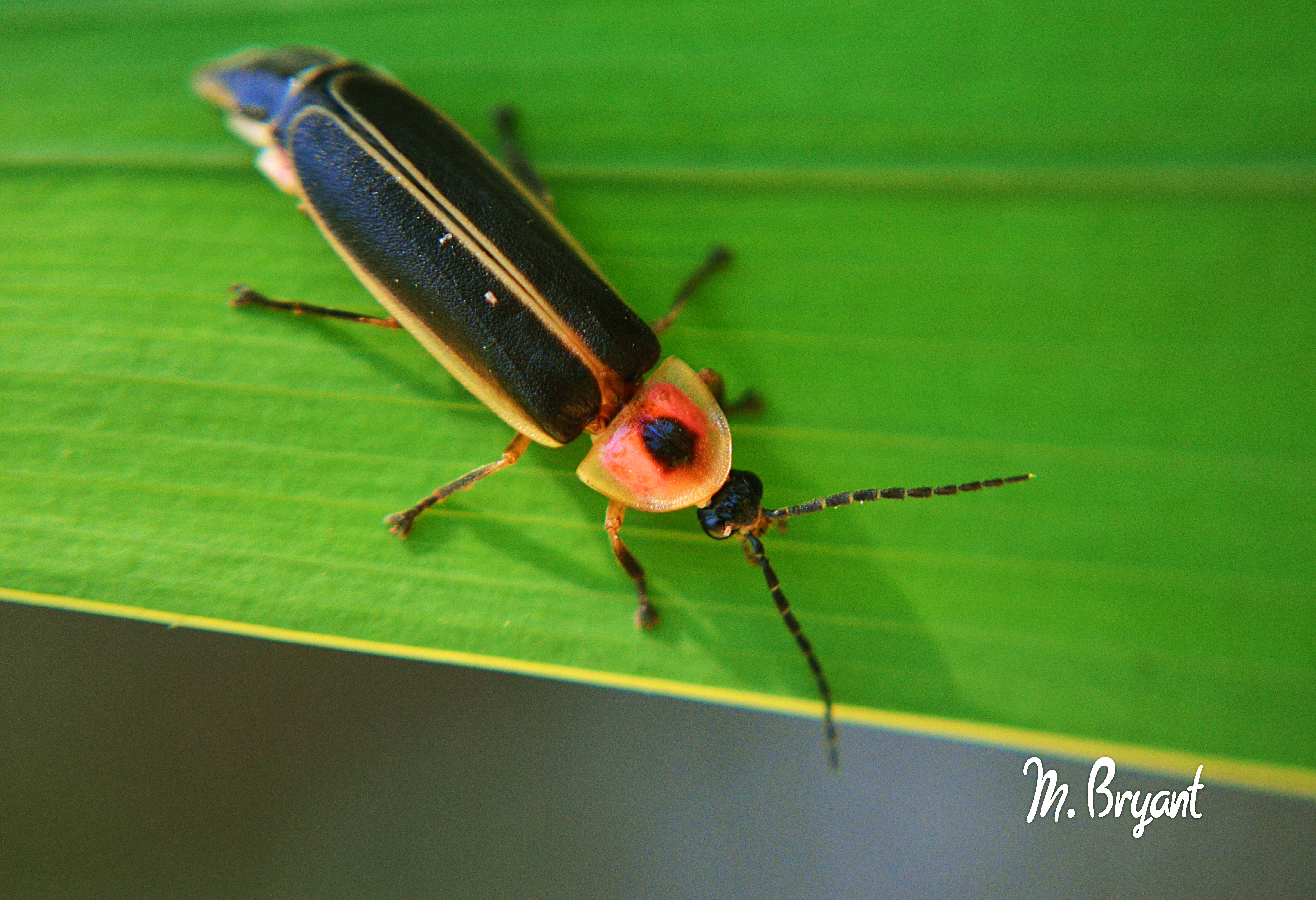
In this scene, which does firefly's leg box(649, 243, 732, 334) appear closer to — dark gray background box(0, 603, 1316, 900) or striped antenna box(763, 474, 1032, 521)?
striped antenna box(763, 474, 1032, 521)

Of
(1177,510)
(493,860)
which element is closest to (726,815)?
(493,860)

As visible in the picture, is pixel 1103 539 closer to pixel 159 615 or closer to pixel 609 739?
pixel 609 739

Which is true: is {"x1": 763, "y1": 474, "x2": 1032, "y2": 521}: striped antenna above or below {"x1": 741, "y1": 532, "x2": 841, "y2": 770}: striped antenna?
above

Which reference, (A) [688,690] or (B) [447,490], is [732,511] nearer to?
(A) [688,690]

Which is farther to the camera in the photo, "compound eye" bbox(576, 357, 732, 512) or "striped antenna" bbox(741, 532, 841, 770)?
"compound eye" bbox(576, 357, 732, 512)

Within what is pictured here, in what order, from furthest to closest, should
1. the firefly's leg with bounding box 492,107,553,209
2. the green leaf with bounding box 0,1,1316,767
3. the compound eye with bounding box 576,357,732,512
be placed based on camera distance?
the firefly's leg with bounding box 492,107,553,209, the compound eye with bounding box 576,357,732,512, the green leaf with bounding box 0,1,1316,767
